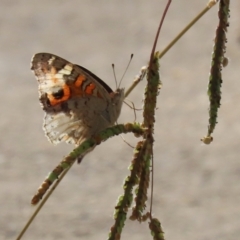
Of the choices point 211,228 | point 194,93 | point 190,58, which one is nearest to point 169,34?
point 190,58

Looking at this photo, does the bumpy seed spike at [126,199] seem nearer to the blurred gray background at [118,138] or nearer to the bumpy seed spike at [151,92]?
the bumpy seed spike at [151,92]

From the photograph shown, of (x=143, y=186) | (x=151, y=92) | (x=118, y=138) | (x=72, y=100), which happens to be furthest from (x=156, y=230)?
(x=118, y=138)

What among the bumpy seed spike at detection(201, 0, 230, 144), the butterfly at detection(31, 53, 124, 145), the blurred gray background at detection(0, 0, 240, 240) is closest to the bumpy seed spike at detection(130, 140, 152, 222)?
the bumpy seed spike at detection(201, 0, 230, 144)

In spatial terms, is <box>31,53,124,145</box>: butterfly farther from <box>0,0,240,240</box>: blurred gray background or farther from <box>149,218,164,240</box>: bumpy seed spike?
<box>0,0,240,240</box>: blurred gray background

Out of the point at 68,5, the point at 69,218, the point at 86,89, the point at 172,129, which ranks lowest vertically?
the point at 86,89

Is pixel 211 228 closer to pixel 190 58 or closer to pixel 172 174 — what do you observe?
pixel 172 174

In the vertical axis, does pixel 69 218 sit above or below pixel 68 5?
below

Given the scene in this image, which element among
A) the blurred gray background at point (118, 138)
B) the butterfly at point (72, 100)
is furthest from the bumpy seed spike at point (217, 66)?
the blurred gray background at point (118, 138)
